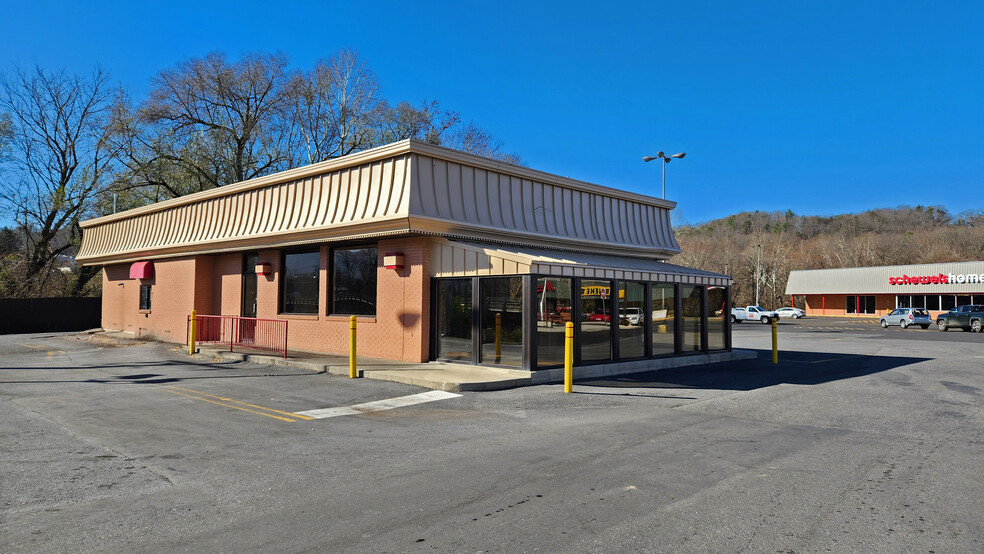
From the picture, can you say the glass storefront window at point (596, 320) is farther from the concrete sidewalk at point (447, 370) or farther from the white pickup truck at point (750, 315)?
the white pickup truck at point (750, 315)

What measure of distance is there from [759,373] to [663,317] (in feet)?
8.32

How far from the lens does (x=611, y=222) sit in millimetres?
17938

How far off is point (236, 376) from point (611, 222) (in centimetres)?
1124

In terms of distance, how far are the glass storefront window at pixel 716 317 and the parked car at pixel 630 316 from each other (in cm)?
327

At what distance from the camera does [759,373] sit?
13891 millimetres

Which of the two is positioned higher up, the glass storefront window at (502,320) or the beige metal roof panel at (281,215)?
the beige metal roof panel at (281,215)

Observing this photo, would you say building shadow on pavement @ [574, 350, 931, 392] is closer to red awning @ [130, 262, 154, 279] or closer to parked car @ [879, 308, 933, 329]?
red awning @ [130, 262, 154, 279]

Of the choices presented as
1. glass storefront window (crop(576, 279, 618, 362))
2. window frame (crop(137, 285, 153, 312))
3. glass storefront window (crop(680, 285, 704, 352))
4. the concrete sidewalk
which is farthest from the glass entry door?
glass storefront window (crop(680, 285, 704, 352))

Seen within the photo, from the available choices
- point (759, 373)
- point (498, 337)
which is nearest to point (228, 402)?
point (498, 337)

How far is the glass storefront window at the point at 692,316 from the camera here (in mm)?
15414

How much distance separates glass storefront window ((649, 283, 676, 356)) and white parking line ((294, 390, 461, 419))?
247 inches

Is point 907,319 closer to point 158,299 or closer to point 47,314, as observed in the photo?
point 158,299

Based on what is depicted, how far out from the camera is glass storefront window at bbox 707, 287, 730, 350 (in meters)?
16.3

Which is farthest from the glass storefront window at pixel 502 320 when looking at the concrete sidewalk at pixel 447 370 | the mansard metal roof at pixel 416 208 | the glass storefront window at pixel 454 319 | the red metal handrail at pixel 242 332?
the red metal handrail at pixel 242 332
